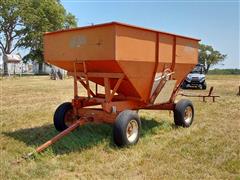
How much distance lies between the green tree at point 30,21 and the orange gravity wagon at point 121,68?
4354 cm

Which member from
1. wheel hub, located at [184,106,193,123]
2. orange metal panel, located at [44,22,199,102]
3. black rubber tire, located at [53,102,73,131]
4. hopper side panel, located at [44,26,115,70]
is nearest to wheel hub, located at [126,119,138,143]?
orange metal panel, located at [44,22,199,102]

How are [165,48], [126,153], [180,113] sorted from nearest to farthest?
1. [126,153]
2. [165,48]
3. [180,113]

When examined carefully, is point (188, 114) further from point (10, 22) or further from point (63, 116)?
point (10, 22)

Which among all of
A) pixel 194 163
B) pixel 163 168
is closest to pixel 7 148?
pixel 163 168

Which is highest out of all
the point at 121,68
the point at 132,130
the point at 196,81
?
the point at 121,68

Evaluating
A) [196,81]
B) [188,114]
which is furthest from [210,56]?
[188,114]

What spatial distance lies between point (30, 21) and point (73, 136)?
151ft

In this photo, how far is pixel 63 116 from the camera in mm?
6984

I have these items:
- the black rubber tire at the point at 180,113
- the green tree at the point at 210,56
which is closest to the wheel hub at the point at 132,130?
the black rubber tire at the point at 180,113

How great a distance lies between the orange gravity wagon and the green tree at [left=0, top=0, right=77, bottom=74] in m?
43.5

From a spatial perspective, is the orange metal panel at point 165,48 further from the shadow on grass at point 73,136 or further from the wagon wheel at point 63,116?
the wagon wheel at point 63,116

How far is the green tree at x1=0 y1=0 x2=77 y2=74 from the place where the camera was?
4894 cm

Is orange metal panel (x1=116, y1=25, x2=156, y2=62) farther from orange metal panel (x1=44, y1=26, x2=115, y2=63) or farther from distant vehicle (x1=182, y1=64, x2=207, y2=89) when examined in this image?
distant vehicle (x1=182, y1=64, x2=207, y2=89)

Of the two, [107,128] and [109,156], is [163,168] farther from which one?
[107,128]
